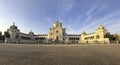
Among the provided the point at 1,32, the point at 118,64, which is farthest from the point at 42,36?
the point at 118,64

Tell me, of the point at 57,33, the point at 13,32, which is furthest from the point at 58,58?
the point at 57,33

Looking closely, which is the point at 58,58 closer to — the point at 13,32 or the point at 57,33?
the point at 13,32

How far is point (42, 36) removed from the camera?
110062 mm

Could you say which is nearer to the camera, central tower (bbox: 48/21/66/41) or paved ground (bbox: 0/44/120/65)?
paved ground (bbox: 0/44/120/65)

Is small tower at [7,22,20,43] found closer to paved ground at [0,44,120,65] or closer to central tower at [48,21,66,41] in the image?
central tower at [48,21,66,41]

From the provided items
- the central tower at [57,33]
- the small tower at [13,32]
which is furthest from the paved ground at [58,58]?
the central tower at [57,33]

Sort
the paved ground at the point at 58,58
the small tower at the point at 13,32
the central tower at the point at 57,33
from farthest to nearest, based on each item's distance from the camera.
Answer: the central tower at the point at 57,33, the small tower at the point at 13,32, the paved ground at the point at 58,58

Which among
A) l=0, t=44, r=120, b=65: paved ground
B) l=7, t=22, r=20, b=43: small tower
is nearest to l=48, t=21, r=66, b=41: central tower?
l=7, t=22, r=20, b=43: small tower

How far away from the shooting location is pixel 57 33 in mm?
87188

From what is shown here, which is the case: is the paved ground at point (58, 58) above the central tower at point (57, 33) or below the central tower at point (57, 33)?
below

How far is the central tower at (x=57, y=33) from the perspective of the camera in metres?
86.2

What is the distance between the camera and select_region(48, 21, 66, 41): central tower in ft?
283

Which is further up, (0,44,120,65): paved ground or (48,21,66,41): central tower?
(48,21,66,41): central tower

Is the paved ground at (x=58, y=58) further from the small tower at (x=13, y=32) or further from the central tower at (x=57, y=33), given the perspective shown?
the central tower at (x=57, y=33)
